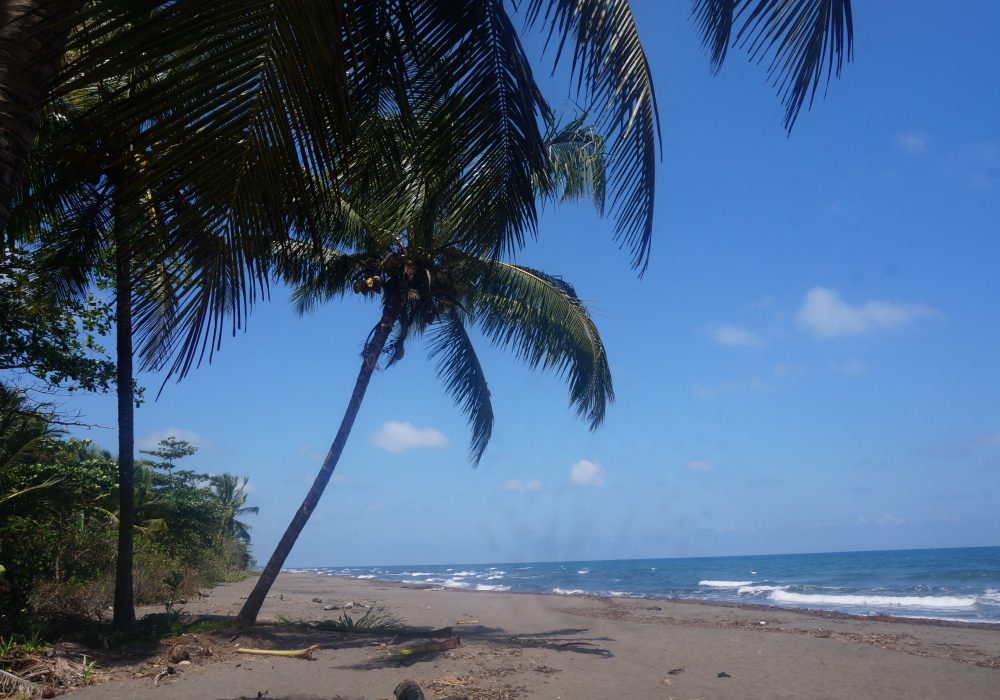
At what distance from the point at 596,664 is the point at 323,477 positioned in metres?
4.90

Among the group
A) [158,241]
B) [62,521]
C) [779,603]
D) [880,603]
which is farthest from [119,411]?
[880,603]

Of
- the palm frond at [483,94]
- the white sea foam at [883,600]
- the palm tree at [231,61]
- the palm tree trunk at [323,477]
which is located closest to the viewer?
the palm tree at [231,61]

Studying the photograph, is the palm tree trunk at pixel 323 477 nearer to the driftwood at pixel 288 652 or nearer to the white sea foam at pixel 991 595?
the driftwood at pixel 288 652

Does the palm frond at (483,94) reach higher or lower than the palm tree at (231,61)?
higher

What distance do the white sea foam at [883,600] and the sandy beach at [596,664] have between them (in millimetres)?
7575

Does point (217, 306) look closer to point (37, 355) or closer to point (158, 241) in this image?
point (158, 241)

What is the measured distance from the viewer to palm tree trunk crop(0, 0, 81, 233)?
2.45m

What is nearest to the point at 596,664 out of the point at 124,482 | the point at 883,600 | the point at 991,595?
the point at 124,482

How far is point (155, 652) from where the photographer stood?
7.90m

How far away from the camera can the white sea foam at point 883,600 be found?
70.6ft

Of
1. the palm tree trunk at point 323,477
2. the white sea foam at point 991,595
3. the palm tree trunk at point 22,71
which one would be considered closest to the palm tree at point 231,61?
the palm tree trunk at point 22,71

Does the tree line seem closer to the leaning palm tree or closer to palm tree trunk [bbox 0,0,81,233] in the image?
palm tree trunk [bbox 0,0,81,233]

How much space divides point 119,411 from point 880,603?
23.5m

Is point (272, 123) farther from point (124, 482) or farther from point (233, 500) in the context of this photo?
Answer: point (233, 500)
